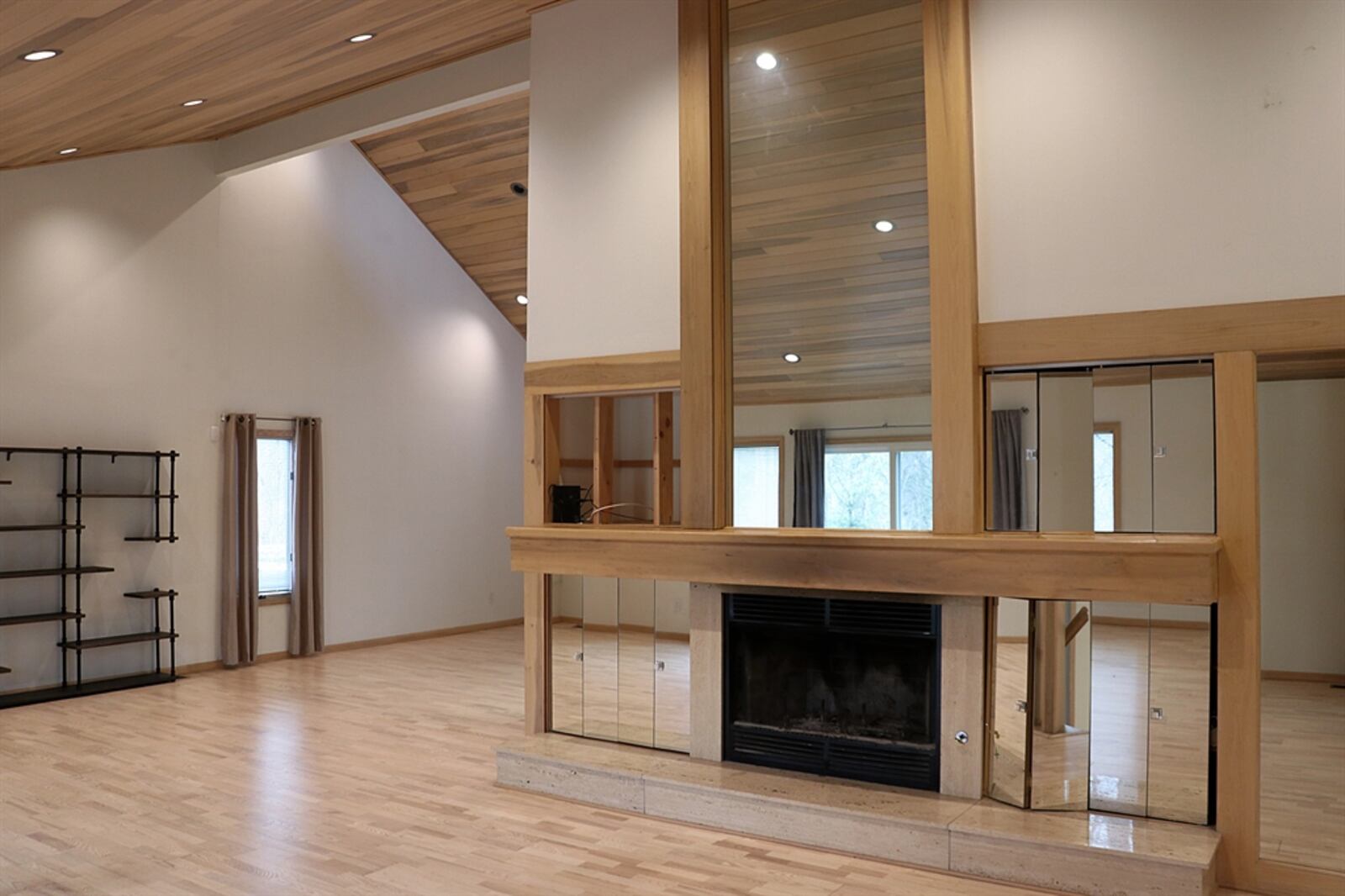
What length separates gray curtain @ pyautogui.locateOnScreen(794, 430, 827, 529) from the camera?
17.4ft

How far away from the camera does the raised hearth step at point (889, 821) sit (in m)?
4.04

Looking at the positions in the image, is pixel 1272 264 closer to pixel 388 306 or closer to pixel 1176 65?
pixel 1176 65

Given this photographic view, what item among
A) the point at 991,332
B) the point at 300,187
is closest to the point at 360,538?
the point at 300,187

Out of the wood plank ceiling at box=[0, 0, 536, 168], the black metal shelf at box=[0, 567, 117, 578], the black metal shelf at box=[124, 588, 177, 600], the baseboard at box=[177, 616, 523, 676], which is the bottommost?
the baseboard at box=[177, 616, 523, 676]

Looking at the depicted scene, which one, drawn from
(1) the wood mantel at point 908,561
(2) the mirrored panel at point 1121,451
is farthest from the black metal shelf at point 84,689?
(2) the mirrored panel at point 1121,451

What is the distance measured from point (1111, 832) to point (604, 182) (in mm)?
4059

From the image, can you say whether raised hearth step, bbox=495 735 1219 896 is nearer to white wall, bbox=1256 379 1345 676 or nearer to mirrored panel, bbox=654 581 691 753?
mirrored panel, bbox=654 581 691 753

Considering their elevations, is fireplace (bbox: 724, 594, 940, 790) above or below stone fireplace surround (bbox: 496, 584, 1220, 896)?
above

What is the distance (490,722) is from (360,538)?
12.9 feet

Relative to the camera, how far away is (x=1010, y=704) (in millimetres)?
4688

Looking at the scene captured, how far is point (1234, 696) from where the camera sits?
13.9ft

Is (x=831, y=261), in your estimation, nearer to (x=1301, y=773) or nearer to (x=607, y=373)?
(x=607, y=373)

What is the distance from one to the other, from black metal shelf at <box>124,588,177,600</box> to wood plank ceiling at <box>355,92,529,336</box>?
4.13 metres

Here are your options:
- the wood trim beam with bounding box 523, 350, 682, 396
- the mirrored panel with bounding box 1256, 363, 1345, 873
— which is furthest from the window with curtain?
the mirrored panel with bounding box 1256, 363, 1345, 873
